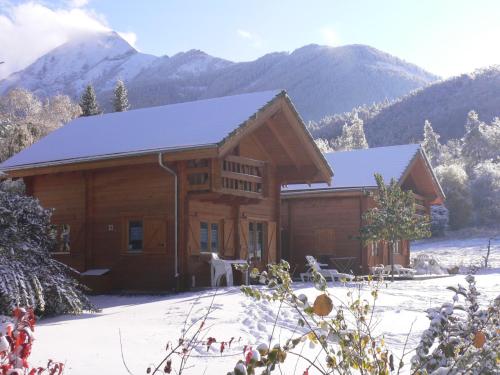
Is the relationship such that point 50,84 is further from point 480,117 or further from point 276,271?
point 276,271

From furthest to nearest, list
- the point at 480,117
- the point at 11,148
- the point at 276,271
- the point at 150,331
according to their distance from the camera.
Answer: the point at 480,117 < the point at 11,148 < the point at 150,331 < the point at 276,271

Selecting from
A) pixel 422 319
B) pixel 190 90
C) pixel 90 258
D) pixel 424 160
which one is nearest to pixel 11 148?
pixel 90 258

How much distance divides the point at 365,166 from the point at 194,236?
10653mm

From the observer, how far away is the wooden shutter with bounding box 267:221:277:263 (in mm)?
21328

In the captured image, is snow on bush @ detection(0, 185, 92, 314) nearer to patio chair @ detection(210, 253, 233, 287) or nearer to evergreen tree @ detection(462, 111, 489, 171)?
patio chair @ detection(210, 253, 233, 287)

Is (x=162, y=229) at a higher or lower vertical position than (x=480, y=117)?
lower

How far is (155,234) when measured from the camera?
17.6m

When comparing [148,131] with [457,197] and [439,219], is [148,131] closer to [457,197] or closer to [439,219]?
[439,219]

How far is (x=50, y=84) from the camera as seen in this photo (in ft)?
643

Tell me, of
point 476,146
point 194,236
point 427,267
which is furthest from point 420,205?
point 476,146

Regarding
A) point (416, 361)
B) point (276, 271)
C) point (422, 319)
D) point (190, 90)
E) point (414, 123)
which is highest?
point (190, 90)

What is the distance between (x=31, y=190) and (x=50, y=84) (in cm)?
18435

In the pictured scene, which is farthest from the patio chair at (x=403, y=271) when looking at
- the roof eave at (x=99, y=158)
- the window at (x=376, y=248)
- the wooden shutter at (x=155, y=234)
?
the roof eave at (x=99, y=158)

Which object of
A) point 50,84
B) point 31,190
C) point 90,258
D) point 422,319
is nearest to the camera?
point 422,319
